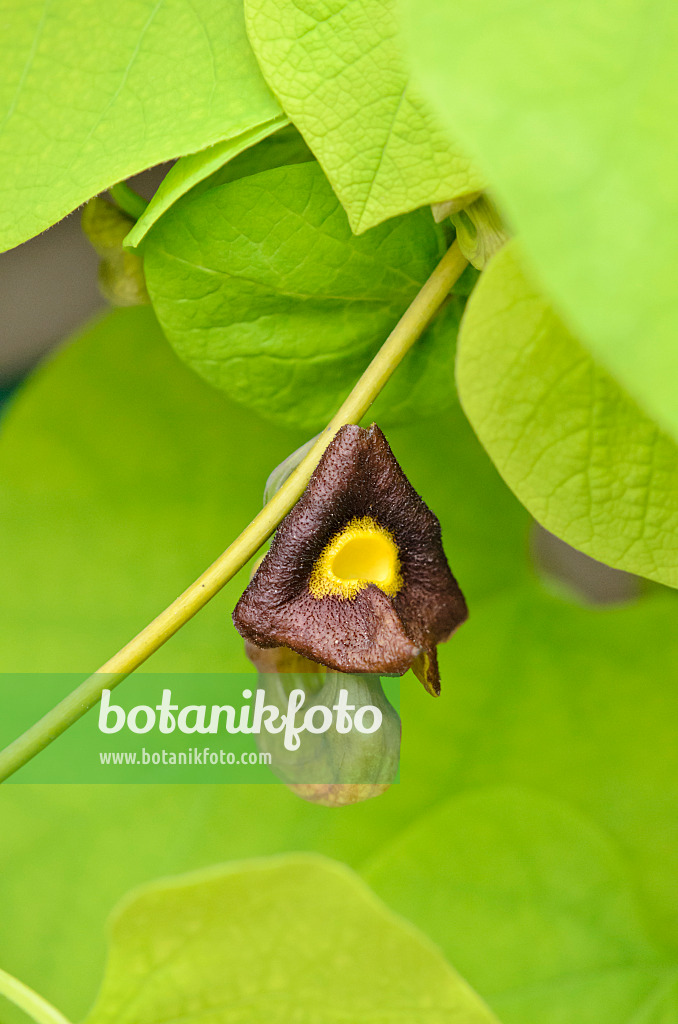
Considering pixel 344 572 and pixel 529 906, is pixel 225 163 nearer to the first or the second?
pixel 344 572

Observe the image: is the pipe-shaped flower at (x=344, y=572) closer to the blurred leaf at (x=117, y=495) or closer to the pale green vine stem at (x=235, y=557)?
the pale green vine stem at (x=235, y=557)

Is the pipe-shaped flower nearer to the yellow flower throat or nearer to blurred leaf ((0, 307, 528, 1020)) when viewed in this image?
the yellow flower throat

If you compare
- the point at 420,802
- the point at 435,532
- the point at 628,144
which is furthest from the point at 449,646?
the point at 628,144

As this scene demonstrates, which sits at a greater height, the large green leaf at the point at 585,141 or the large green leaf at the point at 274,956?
the large green leaf at the point at 585,141

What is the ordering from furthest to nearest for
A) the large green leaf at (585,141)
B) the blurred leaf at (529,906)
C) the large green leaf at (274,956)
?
the blurred leaf at (529,906)
the large green leaf at (274,956)
the large green leaf at (585,141)

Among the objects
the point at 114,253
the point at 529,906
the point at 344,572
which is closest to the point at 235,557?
the point at 344,572

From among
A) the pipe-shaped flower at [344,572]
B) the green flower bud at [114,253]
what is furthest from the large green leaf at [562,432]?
the green flower bud at [114,253]

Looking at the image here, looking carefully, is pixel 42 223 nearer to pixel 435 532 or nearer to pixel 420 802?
pixel 435 532
